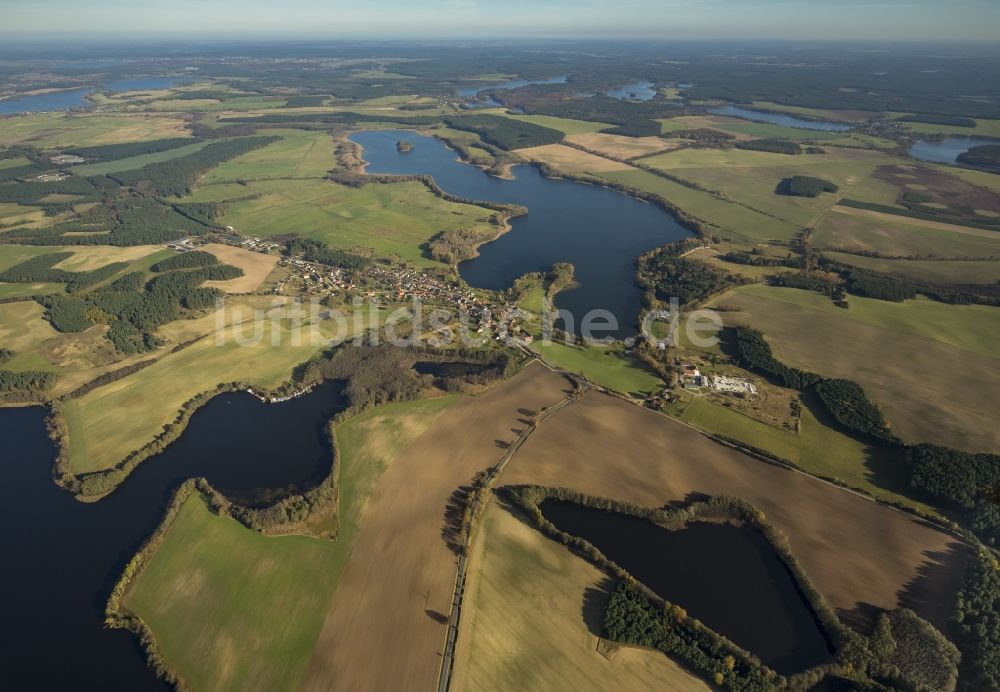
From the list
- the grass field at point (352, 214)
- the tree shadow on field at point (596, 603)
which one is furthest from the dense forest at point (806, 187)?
the tree shadow on field at point (596, 603)

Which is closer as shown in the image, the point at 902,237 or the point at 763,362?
the point at 763,362

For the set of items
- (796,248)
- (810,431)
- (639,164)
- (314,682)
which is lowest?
(314,682)

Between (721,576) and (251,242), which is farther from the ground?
(251,242)

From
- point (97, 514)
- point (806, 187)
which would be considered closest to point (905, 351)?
point (806, 187)

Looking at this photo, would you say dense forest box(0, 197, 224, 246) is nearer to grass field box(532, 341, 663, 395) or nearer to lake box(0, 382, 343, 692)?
lake box(0, 382, 343, 692)

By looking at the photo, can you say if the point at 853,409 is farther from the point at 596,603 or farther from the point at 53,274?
the point at 53,274

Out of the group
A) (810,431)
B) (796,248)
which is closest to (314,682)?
(810,431)

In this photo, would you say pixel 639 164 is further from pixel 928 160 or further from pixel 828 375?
pixel 828 375
